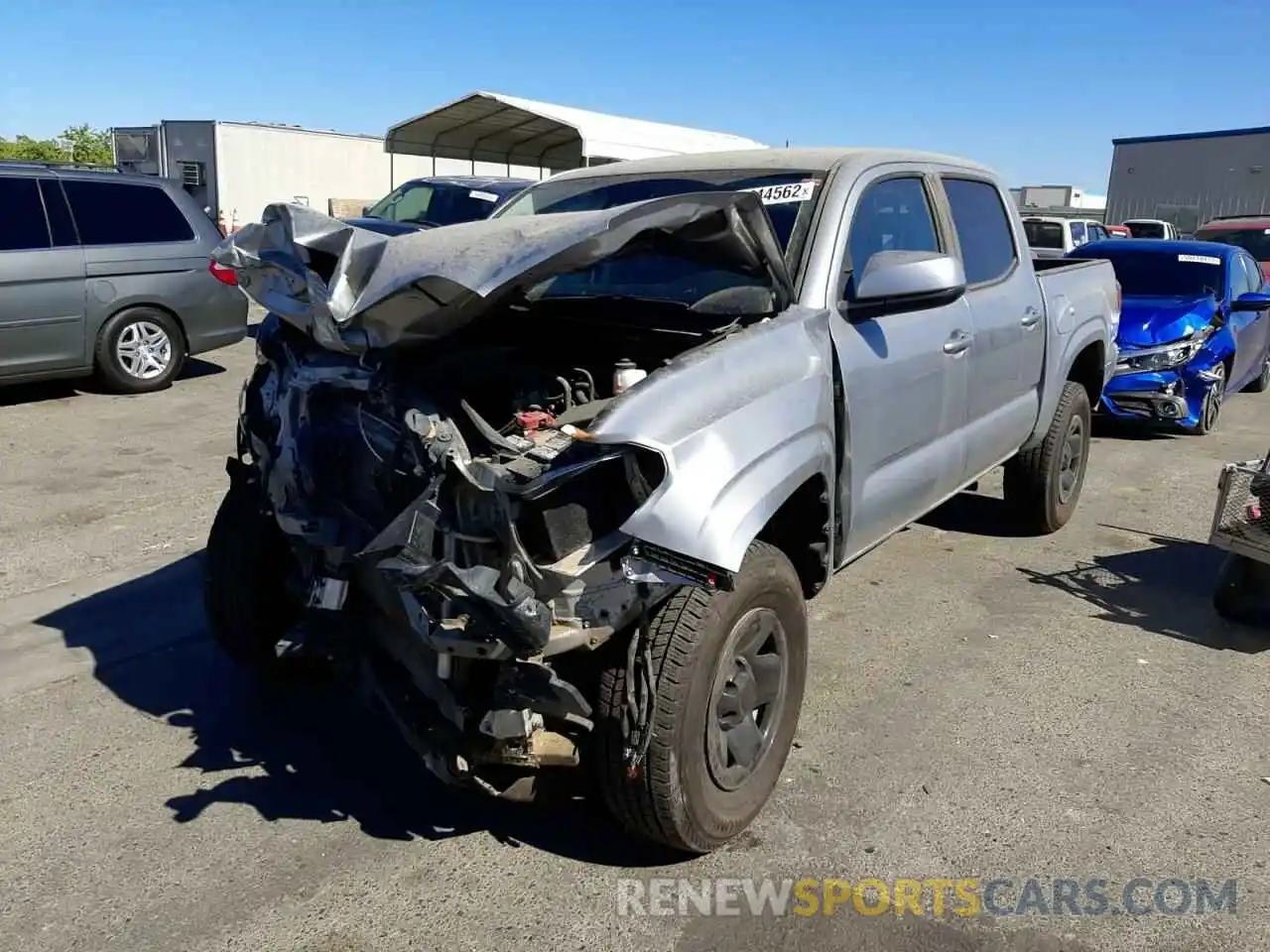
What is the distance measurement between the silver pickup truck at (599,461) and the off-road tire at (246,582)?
12mm

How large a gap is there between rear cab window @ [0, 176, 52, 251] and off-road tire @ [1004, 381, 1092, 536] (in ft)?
24.7

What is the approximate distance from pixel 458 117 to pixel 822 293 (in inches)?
661

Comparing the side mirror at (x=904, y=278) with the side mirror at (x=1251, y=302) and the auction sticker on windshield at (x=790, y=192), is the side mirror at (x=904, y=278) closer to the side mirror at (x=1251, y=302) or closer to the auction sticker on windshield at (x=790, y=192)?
the auction sticker on windshield at (x=790, y=192)

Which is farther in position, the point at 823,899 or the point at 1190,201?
the point at 1190,201

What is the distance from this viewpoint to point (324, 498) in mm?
3150

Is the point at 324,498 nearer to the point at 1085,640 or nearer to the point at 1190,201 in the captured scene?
the point at 1085,640

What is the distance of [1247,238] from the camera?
1570cm

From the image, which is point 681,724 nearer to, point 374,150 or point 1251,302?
point 1251,302

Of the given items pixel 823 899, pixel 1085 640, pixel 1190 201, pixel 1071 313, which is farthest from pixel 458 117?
pixel 1190 201

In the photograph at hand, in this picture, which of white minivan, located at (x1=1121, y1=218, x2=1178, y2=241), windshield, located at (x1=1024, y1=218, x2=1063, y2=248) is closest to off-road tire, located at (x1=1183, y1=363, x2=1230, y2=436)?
windshield, located at (x1=1024, y1=218, x2=1063, y2=248)

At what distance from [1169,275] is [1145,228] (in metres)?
14.7

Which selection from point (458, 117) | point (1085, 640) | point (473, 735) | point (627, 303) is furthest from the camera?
point (458, 117)

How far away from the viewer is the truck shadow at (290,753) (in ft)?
10.6

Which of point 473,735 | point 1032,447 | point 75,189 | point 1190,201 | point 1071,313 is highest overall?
point 1190,201
